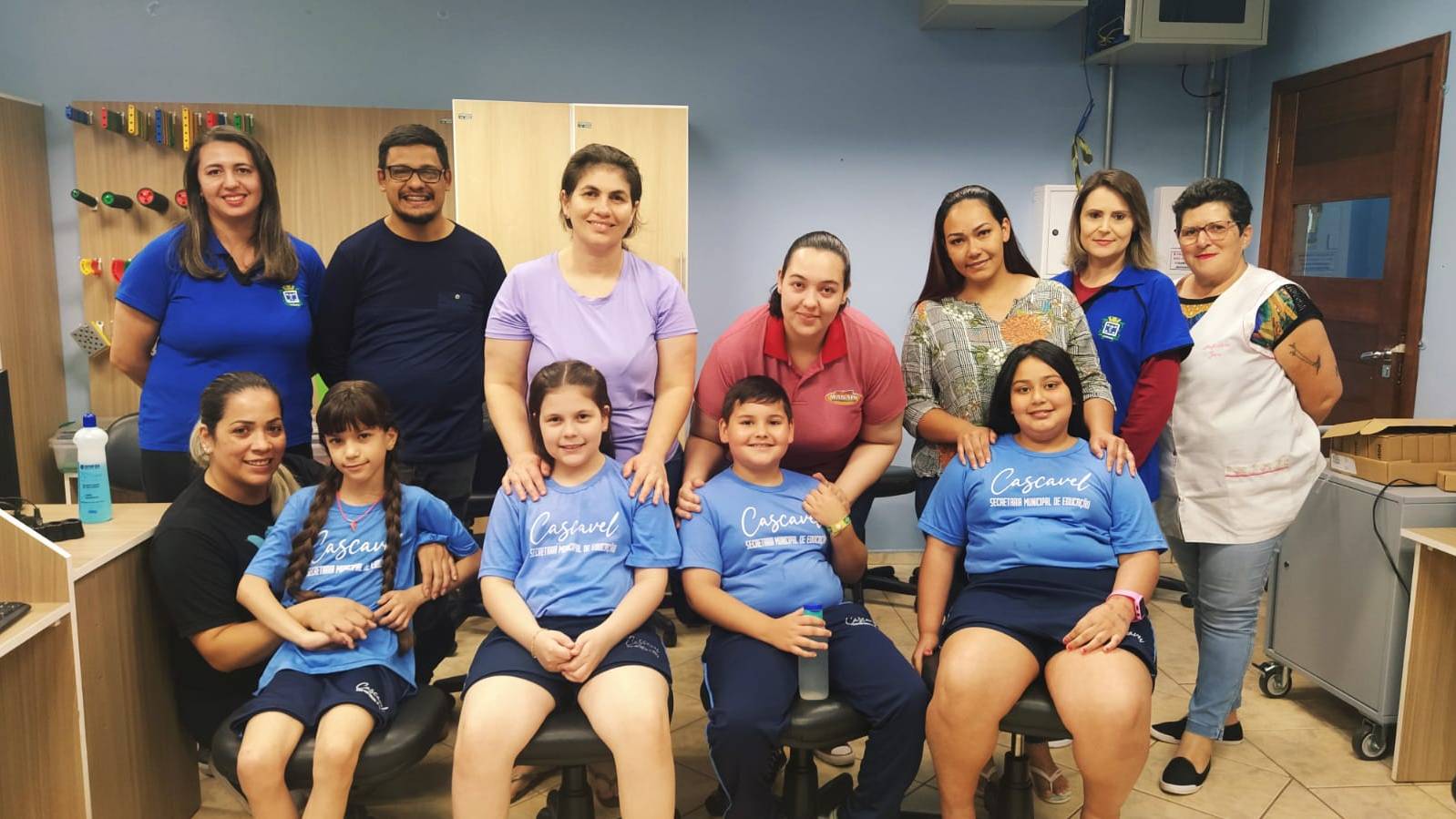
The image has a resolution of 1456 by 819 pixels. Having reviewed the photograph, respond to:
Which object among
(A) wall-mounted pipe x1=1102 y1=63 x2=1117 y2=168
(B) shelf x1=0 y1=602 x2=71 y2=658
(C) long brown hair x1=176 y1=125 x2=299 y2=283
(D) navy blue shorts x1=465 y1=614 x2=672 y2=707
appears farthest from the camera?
(A) wall-mounted pipe x1=1102 y1=63 x2=1117 y2=168

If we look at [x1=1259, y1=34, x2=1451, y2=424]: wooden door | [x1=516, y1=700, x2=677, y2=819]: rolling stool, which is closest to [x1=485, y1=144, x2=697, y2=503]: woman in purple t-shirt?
[x1=516, y1=700, x2=677, y2=819]: rolling stool

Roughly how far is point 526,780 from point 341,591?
31.0 inches

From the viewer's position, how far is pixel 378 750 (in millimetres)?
1776

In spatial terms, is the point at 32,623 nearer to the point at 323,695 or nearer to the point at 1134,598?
the point at 323,695

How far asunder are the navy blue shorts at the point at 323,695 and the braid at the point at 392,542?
0.08 meters

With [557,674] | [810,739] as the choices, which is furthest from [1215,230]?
[557,674]

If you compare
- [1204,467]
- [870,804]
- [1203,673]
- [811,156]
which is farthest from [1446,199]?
[870,804]

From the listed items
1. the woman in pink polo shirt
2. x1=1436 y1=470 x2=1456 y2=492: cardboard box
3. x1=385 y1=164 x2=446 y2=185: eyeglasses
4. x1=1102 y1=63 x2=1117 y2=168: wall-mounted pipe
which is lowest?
x1=1436 y1=470 x2=1456 y2=492: cardboard box

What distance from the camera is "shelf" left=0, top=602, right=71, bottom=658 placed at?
5.23 feet

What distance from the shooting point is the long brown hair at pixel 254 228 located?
221 cm

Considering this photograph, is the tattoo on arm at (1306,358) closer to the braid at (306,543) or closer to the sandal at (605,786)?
the sandal at (605,786)

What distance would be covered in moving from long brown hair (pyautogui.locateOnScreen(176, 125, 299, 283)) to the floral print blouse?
4.91ft

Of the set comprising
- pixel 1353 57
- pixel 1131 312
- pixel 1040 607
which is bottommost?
pixel 1040 607

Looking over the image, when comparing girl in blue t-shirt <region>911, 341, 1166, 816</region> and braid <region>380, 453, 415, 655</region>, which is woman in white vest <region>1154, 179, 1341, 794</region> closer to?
girl in blue t-shirt <region>911, 341, 1166, 816</region>
